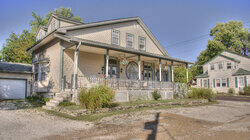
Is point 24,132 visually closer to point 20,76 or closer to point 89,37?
point 89,37

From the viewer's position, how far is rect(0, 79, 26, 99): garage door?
15195 millimetres

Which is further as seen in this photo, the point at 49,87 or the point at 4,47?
the point at 4,47

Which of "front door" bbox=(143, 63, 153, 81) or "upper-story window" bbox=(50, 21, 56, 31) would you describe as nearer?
"upper-story window" bbox=(50, 21, 56, 31)

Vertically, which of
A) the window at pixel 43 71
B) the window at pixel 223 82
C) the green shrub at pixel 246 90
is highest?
the window at pixel 43 71

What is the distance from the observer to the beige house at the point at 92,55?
37.6 ft

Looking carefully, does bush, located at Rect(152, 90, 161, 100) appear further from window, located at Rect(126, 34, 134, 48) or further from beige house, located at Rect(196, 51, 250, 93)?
beige house, located at Rect(196, 51, 250, 93)

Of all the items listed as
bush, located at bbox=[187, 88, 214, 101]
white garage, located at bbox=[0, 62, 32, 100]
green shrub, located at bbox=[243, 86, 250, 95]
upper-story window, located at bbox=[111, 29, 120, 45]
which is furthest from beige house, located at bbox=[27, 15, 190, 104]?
green shrub, located at bbox=[243, 86, 250, 95]

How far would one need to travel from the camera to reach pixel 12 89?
15.6 metres

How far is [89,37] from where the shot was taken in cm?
1390

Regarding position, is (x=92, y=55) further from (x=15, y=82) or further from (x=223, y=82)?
(x=223, y=82)

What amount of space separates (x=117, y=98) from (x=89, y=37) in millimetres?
5629

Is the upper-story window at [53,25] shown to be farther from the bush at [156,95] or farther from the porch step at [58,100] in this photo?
the bush at [156,95]

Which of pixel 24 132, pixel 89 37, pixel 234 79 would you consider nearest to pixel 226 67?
pixel 234 79

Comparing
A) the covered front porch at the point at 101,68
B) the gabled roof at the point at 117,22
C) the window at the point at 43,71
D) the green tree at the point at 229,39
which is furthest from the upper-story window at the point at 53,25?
the green tree at the point at 229,39
